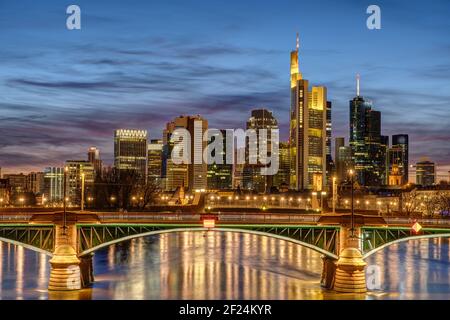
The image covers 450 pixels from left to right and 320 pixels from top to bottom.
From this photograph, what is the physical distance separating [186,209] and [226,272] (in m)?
57.1

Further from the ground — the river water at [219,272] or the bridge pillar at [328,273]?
the bridge pillar at [328,273]

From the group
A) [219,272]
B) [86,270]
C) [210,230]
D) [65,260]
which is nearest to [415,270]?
[219,272]

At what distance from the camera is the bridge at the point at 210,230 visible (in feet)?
211

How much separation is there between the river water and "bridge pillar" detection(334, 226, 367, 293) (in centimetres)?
111

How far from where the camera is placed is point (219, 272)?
82.3 meters

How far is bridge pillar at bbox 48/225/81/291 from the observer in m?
64.3

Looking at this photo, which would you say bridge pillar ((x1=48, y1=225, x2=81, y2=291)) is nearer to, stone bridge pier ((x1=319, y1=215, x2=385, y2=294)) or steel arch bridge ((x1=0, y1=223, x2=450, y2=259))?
steel arch bridge ((x1=0, y1=223, x2=450, y2=259))

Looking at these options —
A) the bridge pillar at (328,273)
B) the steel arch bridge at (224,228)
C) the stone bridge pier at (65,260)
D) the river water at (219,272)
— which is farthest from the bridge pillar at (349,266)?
the stone bridge pier at (65,260)

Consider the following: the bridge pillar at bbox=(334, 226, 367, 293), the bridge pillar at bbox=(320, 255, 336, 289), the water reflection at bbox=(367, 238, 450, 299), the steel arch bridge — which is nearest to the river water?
the water reflection at bbox=(367, 238, 450, 299)

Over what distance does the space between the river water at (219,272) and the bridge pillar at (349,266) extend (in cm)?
111

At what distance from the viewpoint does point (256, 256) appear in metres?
101

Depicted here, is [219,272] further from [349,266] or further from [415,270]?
[415,270]

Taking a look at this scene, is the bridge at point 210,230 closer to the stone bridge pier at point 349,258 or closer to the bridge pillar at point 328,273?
the stone bridge pier at point 349,258

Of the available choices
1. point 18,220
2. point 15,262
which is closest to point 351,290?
point 18,220
